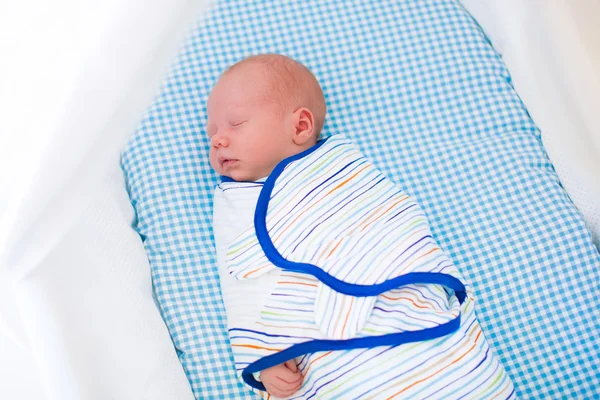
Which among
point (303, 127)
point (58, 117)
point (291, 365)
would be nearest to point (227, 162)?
point (303, 127)

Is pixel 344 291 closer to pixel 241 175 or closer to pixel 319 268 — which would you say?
pixel 319 268

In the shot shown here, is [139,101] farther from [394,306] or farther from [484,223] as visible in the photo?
[484,223]

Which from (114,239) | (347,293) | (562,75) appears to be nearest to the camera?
(347,293)

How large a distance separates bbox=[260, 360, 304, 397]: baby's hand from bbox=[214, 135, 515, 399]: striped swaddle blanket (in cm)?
1

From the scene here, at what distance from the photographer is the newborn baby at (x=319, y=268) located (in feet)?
3.36

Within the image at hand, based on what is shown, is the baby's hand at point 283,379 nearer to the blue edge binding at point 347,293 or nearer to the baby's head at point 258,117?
the blue edge binding at point 347,293

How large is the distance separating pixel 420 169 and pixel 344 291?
439 mm

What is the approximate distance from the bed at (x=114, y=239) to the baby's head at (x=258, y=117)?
21 cm

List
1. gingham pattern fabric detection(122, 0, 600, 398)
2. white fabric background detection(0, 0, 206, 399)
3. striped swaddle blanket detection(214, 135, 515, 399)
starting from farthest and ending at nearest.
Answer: gingham pattern fabric detection(122, 0, 600, 398), striped swaddle blanket detection(214, 135, 515, 399), white fabric background detection(0, 0, 206, 399)

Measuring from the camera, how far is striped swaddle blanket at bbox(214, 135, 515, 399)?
102 cm

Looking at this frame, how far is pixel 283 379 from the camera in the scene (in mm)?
1064

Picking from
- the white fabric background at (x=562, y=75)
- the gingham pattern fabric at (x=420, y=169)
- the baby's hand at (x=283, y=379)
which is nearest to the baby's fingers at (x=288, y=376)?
the baby's hand at (x=283, y=379)

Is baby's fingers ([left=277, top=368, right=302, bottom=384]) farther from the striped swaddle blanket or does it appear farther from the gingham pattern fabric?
the gingham pattern fabric

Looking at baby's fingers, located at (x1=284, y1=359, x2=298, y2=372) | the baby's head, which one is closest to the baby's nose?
the baby's head
